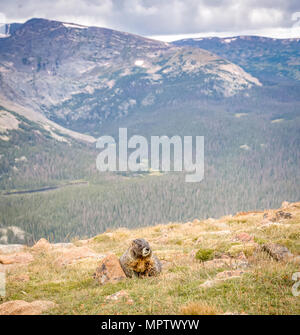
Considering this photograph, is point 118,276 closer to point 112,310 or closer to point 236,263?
point 112,310

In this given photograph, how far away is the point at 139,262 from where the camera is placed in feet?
52.6

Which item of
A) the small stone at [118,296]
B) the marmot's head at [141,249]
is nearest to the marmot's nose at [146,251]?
the marmot's head at [141,249]

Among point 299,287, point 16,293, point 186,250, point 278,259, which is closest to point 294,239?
point 278,259

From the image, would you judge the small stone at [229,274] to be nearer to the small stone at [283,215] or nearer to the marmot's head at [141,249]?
the marmot's head at [141,249]

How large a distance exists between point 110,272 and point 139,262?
144 centimetres

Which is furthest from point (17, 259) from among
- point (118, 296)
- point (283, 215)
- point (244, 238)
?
point (283, 215)

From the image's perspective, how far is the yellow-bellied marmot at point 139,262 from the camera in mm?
15914

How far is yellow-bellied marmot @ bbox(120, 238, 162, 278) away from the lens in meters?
15.9

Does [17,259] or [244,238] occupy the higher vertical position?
[244,238]

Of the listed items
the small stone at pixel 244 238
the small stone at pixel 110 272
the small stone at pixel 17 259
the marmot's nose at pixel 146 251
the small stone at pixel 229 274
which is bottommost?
the small stone at pixel 17 259

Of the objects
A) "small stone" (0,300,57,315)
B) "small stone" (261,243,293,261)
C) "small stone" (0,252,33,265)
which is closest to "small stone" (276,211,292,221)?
"small stone" (261,243,293,261)

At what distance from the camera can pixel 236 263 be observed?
1549 centimetres

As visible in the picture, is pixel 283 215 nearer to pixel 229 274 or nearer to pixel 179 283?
pixel 229 274

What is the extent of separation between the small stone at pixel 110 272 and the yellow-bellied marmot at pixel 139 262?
0.37 metres
